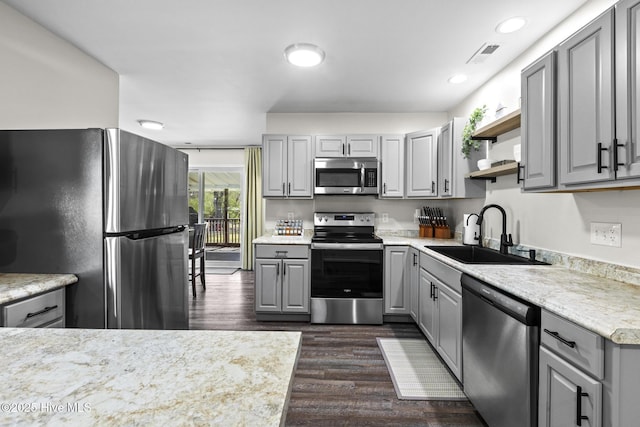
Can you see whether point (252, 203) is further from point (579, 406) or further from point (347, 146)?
point (579, 406)

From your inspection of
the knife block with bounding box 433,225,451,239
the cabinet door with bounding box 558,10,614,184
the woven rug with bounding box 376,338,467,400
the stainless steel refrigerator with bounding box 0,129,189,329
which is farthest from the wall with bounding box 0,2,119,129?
the knife block with bounding box 433,225,451,239

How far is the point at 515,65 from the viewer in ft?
8.70

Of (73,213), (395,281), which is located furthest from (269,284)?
(73,213)

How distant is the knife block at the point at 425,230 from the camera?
12.7 feet

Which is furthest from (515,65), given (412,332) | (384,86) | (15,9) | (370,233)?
(15,9)

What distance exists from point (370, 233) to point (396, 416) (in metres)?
2.25

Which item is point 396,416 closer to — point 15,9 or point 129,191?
point 129,191

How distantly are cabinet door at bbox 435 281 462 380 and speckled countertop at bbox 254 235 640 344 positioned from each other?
305mm

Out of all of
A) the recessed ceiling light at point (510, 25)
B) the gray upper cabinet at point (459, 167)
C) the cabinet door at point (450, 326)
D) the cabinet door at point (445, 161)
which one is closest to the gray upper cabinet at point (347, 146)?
the cabinet door at point (445, 161)

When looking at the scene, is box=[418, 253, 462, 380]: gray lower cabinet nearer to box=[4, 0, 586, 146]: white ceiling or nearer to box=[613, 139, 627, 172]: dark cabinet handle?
box=[613, 139, 627, 172]: dark cabinet handle

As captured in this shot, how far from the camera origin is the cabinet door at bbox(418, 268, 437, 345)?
2725 millimetres

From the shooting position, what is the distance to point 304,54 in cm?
251

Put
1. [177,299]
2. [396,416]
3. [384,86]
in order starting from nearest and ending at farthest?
[396,416]
[177,299]
[384,86]

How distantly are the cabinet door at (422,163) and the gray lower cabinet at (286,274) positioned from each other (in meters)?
1.45
